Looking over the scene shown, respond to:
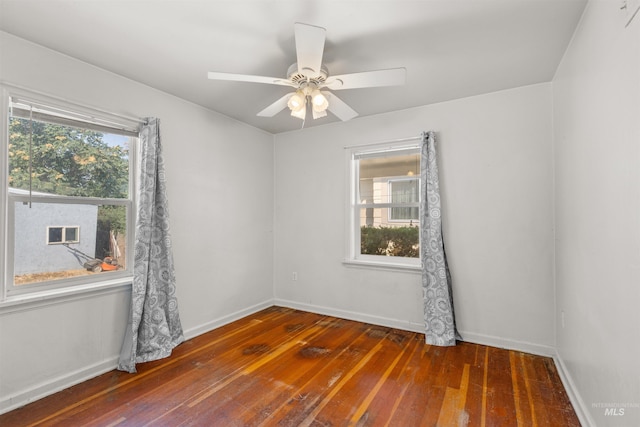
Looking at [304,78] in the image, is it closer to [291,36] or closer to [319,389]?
[291,36]

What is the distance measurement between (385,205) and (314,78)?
1.95 metres

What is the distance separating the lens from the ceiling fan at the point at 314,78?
63.1 inches

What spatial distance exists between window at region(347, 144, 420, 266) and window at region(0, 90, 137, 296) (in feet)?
8.02

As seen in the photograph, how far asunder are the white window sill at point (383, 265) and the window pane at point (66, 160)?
8.29 feet

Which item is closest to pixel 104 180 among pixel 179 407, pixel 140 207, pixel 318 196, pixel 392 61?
pixel 140 207

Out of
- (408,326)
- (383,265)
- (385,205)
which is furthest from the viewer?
(385,205)

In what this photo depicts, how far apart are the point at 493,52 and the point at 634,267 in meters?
1.73

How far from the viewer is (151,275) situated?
2.54m

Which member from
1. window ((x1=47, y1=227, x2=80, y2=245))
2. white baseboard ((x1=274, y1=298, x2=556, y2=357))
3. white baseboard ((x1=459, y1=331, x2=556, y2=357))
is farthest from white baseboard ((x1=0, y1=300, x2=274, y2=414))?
white baseboard ((x1=459, y1=331, x2=556, y2=357))

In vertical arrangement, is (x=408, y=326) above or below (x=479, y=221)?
below

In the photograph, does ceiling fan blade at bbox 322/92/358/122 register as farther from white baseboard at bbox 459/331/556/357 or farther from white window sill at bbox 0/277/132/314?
white baseboard at bbox 459/331/556/357

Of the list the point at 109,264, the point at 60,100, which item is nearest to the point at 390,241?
the point at 109,264

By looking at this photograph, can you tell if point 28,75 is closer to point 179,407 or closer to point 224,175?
point 224,175

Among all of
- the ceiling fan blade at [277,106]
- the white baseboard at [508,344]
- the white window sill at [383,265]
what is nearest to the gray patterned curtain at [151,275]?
the ceiling fan blade at [277,106]
